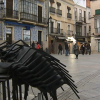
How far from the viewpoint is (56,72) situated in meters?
2.22

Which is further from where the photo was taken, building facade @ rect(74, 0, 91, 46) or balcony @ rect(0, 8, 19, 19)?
building facade @ rect(74, 0, 91, 46)

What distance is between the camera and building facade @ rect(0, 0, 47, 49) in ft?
77.0

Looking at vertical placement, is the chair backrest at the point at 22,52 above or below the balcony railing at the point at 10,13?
below

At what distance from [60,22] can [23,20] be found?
1063 centimetres

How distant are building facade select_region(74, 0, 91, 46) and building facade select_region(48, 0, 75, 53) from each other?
6.81 ft

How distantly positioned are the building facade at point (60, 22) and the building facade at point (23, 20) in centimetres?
206

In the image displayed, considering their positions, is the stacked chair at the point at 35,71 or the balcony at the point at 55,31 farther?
the balcony at the point at 55,31

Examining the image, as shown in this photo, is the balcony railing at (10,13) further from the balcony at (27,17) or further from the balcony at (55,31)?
the balcony at (55,31)

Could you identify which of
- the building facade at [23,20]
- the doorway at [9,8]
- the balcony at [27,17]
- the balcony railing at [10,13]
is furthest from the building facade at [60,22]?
the doorway at [9,8]

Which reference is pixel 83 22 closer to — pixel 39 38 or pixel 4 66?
pixel 39 38

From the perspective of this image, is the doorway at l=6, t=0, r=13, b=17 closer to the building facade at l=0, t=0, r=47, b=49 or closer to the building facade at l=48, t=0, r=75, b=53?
the building facade at l=0, t=0, r=47, b=49

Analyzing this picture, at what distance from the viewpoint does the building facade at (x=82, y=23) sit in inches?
1539

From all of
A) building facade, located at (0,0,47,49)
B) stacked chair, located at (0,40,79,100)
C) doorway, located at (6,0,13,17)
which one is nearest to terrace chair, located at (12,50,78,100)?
stacked chair, located at (0,40,79,100)

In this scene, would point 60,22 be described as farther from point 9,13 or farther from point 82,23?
point 9,13
